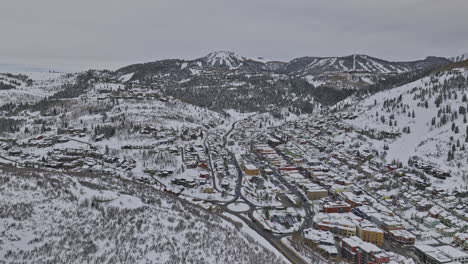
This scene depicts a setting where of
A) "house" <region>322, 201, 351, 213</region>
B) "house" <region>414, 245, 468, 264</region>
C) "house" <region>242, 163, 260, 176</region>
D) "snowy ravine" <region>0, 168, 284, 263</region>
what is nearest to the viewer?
"snowy ravine" <region>0, 168, 284, 263</region>

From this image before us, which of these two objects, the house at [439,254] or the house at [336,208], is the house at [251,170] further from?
the house at [439,254]

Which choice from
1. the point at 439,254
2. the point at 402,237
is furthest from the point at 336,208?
the point at 439,254

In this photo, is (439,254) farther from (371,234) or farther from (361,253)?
(361,253)

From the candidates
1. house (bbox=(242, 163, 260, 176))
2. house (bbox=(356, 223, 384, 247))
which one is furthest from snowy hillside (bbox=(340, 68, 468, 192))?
house (bbox=(242, 163, 260, 176))

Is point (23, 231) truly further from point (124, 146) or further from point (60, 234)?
point (124, 146)

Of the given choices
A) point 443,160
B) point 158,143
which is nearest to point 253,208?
point 158,143

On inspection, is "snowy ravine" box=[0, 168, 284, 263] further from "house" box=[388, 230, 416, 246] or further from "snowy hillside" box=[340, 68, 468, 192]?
"snowy hillside" box=[340, 68, 468, 192]
